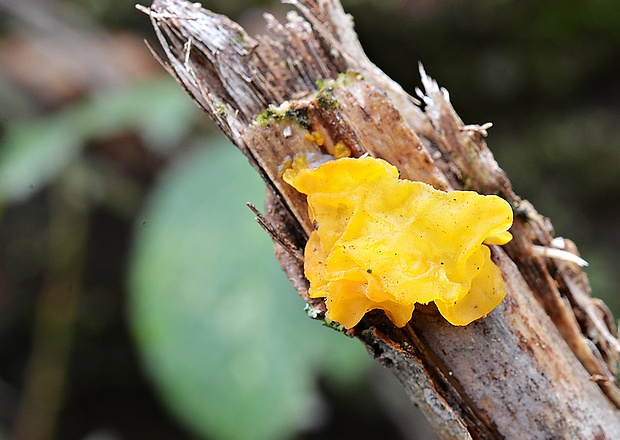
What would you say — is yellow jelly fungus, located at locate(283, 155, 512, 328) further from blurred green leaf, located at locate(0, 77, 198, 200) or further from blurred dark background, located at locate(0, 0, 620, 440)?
blurred green leaf, located at locate(0, 77, 198, 200)

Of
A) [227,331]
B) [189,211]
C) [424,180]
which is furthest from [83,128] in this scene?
[424,180]

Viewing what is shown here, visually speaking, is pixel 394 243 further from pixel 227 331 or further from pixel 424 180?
pixel 227 331

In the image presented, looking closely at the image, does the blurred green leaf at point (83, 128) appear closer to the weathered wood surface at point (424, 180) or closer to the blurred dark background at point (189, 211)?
the blurred dark background at point (189, 211)

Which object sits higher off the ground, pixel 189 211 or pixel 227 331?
pixel 189 211

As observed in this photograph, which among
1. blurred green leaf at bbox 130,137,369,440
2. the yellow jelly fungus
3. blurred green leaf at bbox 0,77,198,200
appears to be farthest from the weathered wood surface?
blurred green leaf at bbox 0,77,198,200

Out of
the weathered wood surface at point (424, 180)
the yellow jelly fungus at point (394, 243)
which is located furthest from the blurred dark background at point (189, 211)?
the yellow jelly fungus at point (394, 243)
